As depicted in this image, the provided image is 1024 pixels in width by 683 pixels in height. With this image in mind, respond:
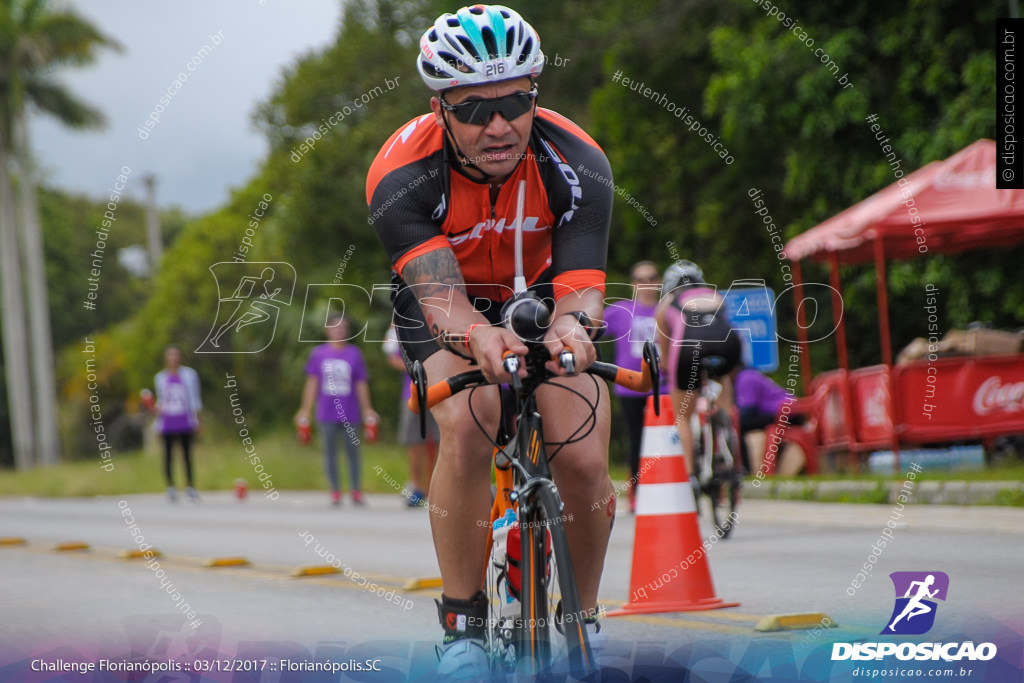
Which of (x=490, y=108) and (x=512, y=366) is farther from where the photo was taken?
(x=490, y=108)

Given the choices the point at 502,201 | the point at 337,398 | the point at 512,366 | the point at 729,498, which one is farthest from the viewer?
the point at 337,398

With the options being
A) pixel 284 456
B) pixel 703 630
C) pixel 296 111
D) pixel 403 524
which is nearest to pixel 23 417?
pixel 296 111

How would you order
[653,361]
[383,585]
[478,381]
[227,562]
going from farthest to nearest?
[227,562] < [383,585] < [478,381] < [653,361]

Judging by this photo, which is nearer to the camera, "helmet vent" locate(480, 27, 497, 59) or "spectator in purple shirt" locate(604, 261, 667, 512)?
"helmet vent" locate(480, 27, 497, 59)

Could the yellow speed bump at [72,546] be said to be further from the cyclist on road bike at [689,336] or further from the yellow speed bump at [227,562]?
the cyclist on road bike at [689,336]

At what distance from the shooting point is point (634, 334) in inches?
429

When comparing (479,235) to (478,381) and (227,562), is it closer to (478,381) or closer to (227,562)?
(478,381)

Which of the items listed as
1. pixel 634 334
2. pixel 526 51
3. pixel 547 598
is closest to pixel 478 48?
pixel 526 51

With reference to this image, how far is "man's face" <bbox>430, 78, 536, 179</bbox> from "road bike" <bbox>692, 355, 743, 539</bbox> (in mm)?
5562

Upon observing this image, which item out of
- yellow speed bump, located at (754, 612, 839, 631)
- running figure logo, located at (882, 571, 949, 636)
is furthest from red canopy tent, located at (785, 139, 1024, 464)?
yellow speed bump, located at (754, 612, 839, 631)

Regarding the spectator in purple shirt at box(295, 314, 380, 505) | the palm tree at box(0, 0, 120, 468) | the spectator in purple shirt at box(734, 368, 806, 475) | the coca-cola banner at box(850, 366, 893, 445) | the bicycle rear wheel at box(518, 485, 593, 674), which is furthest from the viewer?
the palm tree at box(0, 0, 120, 468)

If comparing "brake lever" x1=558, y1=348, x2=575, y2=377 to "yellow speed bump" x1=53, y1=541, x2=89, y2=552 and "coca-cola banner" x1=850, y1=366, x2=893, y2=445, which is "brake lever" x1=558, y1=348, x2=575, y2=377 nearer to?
"yellow speed bump" x1=53, y1=541, x2=89, y2=552

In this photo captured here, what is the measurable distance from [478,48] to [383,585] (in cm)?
442

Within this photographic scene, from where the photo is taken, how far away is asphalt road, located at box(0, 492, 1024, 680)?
5590mm
